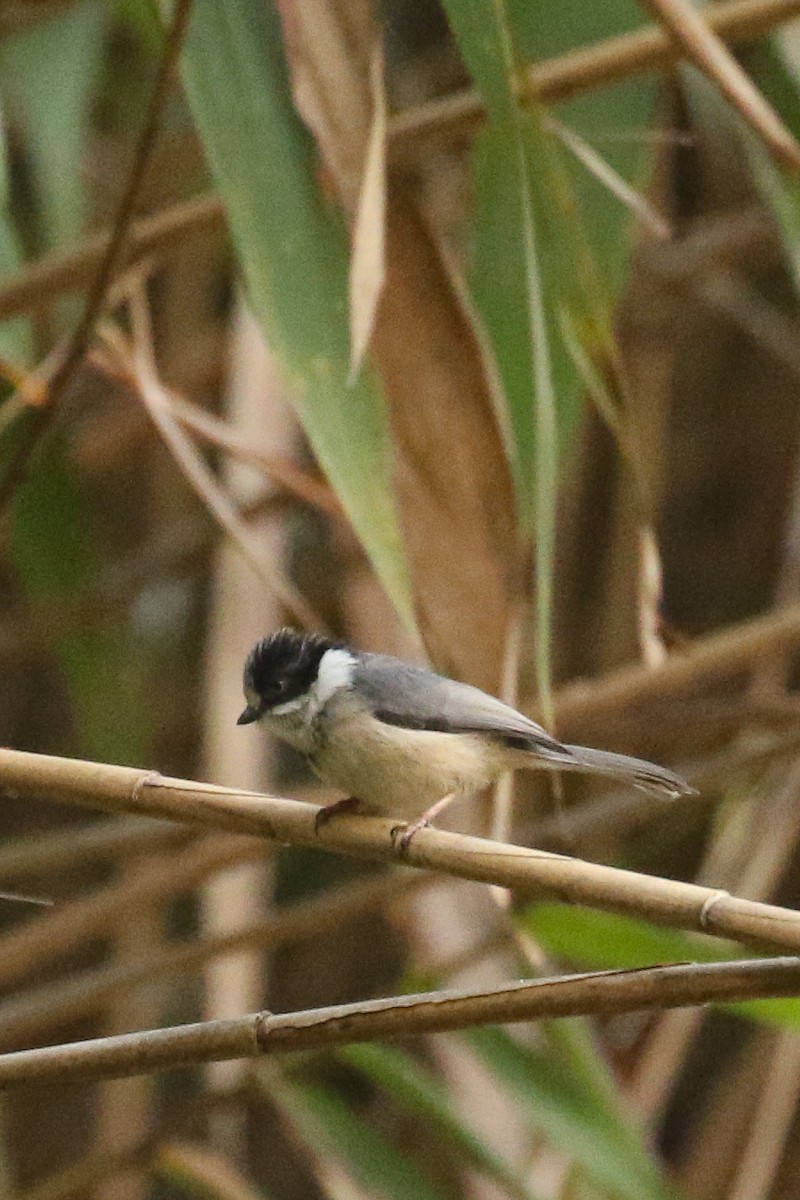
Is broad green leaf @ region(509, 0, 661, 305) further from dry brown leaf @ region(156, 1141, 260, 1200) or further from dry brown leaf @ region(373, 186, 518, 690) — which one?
dry brown leaf @ region(156, 1141, 260, 1200)

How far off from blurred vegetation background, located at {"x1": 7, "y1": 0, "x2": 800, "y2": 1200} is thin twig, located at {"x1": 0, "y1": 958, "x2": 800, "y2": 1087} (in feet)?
0.29

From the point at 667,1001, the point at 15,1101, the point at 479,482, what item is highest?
the point at 479,482

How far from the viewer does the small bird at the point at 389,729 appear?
5.03 feet

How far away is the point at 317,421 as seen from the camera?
4.20 ft

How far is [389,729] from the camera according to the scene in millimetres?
1558

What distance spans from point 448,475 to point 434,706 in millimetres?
278

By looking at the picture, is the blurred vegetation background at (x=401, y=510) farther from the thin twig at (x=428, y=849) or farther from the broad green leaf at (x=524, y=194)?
the thin twig at (x=428, y=849)

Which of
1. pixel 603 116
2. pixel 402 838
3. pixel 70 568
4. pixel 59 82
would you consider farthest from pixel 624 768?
pixel 59 82

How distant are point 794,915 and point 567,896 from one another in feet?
0.42

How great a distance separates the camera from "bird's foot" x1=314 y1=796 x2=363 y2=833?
102 centimetres

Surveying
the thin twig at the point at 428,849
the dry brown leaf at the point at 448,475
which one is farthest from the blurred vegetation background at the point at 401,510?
the thin twig at the point at 428,849

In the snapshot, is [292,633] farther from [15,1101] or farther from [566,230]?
[15,1101]

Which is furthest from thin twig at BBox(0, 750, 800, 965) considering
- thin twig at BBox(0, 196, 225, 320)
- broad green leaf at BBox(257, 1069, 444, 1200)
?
broad green leaf at BBox(257, 1069, 444, 1200)

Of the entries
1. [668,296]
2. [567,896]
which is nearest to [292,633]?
[567,896]
